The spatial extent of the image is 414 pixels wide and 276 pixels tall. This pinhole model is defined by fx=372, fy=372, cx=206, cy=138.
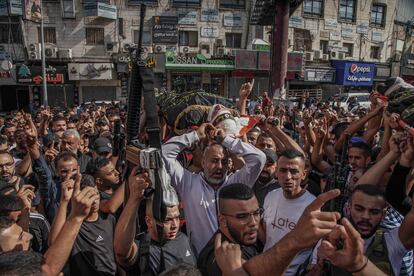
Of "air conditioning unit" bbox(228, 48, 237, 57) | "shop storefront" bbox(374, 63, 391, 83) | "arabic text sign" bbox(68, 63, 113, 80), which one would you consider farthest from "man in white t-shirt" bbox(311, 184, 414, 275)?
"shop storefront" bbox(374, 63, 391, 83)

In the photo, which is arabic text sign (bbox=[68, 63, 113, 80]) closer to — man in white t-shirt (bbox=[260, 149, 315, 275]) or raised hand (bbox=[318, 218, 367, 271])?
man in white t-shirt (bbox=[260, 149, 315, 275])

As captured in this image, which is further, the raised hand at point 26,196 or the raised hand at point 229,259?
the raised hand at point 26,196

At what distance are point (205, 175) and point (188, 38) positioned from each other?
70.9 feet

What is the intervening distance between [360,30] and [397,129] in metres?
28.0

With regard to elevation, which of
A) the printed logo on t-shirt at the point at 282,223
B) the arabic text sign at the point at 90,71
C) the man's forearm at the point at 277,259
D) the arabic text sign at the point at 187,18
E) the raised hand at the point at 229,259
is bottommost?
the printed logo on t-shirt at the point at 282,223

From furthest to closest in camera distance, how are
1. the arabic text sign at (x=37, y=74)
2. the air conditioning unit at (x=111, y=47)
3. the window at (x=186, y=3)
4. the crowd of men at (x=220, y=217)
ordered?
the window at (x=186, y=3) → the air conditioning unit at (x=111, y=47) → the arabic text sign at (x=37, y=74) → the crowd of men at (x=220, y=217)

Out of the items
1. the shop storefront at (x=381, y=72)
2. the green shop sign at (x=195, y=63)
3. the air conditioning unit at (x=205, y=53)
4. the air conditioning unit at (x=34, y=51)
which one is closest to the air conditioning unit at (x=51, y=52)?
the air conditioning unit at (x=34, y=51)

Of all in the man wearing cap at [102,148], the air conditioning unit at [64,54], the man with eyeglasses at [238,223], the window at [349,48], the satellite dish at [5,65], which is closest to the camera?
the man with eyeglasses at [238,223]

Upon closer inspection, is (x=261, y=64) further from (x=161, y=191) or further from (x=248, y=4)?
(x=161, y=191)

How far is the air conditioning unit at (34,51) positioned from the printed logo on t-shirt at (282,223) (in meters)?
21.8

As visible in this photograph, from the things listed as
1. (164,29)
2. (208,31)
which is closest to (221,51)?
(208,31)

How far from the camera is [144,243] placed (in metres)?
2.16

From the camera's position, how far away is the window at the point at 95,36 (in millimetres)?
22328

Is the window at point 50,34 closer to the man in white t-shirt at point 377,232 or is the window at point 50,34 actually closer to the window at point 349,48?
the window at point 349,48
